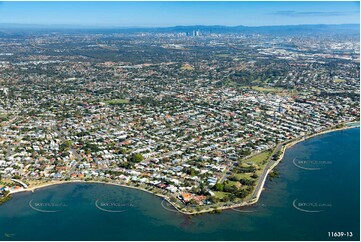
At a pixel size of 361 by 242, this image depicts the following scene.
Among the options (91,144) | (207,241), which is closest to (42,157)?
(91,144)

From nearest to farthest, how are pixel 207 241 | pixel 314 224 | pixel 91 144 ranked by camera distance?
pixel 207 241 → pixel 314 224 → pixel 91 144

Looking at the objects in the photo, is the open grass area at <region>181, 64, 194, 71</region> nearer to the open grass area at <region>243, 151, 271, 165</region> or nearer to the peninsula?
the peninsula

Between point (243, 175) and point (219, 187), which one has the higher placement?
point (219, 187)

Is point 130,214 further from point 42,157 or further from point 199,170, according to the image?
point 42,157

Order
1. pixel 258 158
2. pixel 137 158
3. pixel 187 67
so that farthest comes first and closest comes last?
pixel 187 67 < pixel 258 158 < pixel 137 158

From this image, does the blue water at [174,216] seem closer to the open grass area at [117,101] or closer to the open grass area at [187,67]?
the open grass area at [117,101]

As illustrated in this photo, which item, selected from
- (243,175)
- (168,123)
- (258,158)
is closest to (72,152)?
(168,123)

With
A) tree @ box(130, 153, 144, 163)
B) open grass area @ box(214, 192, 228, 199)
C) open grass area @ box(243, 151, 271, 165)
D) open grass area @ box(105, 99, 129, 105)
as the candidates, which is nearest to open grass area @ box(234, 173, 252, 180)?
open grass area @ box(243, 151, 271, 165)

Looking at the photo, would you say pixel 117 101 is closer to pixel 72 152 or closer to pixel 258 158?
pixel 72 152
